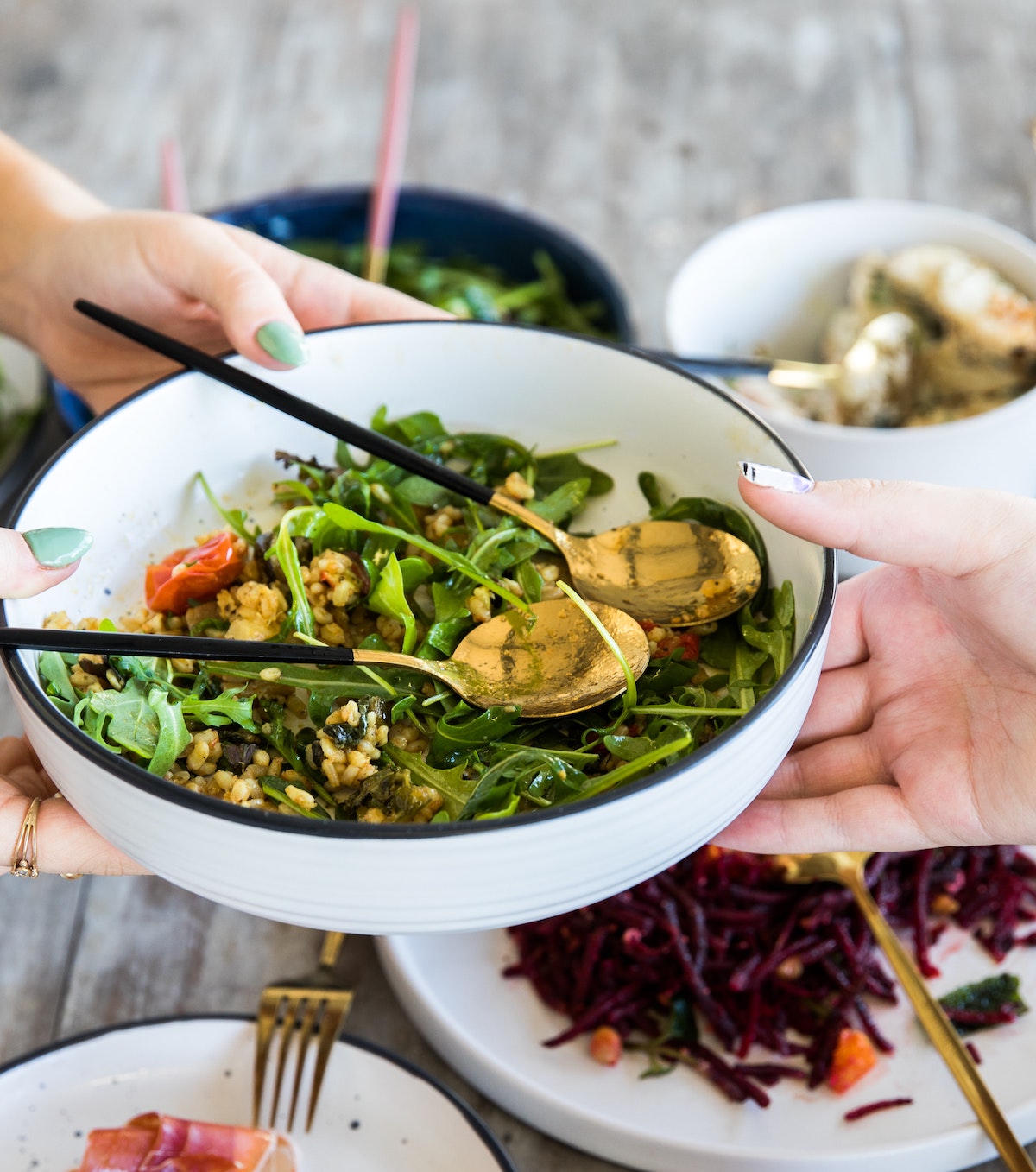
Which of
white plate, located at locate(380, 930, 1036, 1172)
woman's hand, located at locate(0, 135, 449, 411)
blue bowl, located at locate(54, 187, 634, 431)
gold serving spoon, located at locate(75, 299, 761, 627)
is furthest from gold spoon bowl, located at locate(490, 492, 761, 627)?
blue bowl, located at locate(54, 187, 634, 431)

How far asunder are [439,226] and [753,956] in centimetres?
164

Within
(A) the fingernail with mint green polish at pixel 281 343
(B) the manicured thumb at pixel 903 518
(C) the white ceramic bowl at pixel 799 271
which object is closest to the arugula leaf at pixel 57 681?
(A) the fingernail with mint green polish at pixel 281 343

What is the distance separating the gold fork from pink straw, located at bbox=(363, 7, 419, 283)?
4.43 feet

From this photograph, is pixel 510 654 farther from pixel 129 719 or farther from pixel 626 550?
pixel 129 719

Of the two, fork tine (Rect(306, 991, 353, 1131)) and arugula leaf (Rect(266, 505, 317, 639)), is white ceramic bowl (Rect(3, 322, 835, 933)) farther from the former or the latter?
fork tine (Rect(306, 991, 353, 1131))

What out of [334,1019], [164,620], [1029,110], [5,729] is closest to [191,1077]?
[334,1019]

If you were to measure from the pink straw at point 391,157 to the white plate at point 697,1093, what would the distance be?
4.50 ft

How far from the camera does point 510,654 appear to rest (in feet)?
3.73

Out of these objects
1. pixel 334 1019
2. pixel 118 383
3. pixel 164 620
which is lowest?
pixel 334 1019

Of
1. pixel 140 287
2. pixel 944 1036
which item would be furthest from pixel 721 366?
pixel 944 1036

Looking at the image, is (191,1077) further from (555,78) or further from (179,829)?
(555,78)

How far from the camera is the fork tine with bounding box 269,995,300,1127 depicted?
1.28 m

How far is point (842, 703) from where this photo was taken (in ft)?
4.41

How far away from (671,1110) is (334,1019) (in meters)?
0.39
